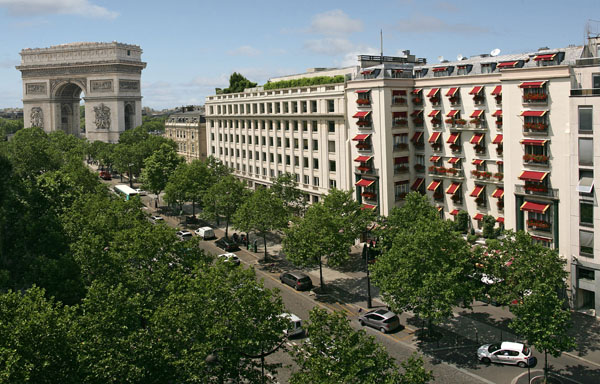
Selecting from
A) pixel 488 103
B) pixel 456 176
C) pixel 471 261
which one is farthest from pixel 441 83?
pixel 471 261

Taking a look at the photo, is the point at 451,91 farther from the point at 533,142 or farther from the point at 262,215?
the point at 262,215

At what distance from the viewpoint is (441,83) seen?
2576 inches

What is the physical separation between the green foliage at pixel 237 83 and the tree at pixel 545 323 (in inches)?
3181

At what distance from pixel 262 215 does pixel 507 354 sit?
111 ft

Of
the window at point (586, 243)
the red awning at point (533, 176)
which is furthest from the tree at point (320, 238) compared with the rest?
the window at point (586, 243)

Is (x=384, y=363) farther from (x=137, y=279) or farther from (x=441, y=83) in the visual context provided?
(x=441, y=83)

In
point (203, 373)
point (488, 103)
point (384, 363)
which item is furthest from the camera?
point (488, 103)

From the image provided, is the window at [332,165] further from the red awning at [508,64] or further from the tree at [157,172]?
the tree at [157,172]

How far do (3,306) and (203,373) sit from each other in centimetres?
1175

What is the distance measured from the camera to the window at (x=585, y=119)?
153 ft

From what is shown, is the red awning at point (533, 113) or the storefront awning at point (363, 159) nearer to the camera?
the red awning at point (533, 113)

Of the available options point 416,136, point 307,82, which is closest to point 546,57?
point 416,136

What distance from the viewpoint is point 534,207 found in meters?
51.9

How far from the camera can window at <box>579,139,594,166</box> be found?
46656 millimetres
